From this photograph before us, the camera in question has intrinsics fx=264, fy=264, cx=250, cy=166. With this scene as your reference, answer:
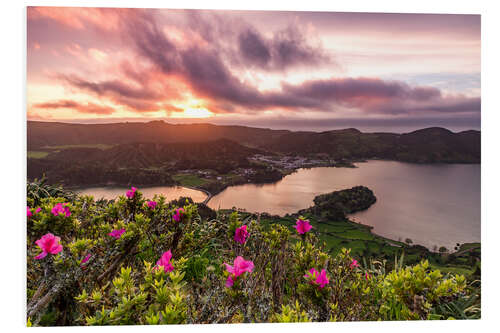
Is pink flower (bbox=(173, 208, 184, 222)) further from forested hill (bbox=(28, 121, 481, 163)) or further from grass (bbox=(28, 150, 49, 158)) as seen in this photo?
grass (bbox=(28, 150, 49, 158))

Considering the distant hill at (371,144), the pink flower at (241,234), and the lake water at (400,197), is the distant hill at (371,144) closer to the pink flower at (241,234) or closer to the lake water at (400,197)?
the lake water at (400,197)

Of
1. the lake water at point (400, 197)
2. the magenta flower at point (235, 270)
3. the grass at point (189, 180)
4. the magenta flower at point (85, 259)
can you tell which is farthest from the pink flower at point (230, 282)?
the grass at point (189, 180)

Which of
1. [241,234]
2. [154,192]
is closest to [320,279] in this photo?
[241,234]

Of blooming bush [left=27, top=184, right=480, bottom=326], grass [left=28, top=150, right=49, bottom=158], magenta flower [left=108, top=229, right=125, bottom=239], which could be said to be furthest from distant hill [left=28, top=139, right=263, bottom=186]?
magenta flower [left=108, top=229, right=125, bottom=239]

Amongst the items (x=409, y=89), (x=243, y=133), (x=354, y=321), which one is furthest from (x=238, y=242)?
(x=409, y=89)

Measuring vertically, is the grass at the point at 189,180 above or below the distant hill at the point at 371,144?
below
